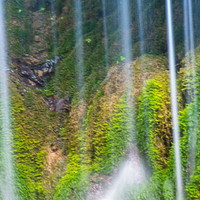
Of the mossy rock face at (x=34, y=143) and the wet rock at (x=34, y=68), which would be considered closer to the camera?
the mossy rock face at (x=34, y=143)

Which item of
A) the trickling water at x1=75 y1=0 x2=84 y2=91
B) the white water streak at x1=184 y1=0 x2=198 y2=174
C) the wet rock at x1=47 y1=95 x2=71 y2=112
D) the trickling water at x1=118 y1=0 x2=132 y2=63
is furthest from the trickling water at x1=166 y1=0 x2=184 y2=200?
the wet rock at x1=47 y1=95 x2=71 y2=112

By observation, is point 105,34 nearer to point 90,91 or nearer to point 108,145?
point 90,91

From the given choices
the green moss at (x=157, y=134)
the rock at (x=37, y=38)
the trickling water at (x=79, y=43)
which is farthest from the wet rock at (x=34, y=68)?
the green moss at (x=157, y=134)

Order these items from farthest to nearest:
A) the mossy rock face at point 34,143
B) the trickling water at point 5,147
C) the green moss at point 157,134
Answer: the mossy rock face at point 34,143
the trickling water at point 5,147
the green moss at point 157,134

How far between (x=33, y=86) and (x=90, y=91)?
4.47 ft

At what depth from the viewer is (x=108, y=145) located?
177 inches

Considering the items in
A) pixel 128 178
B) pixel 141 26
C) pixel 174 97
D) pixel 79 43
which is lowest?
pixel 128 178

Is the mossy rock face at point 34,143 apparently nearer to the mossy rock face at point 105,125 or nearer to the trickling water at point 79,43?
the mossy rock face at point 105,125

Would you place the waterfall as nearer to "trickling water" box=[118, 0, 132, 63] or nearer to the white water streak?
the white water streak

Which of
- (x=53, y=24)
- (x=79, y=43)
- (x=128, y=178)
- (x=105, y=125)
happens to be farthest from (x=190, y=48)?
(x=53, y=24)

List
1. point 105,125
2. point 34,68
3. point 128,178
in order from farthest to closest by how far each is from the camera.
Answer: point 34,68
point 105,125
point 128,178

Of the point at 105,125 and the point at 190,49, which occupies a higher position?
the point at 190,49

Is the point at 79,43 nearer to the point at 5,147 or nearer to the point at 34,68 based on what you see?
the point at 34,68

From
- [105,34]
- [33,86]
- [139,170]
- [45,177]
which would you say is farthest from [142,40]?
[45,177]
